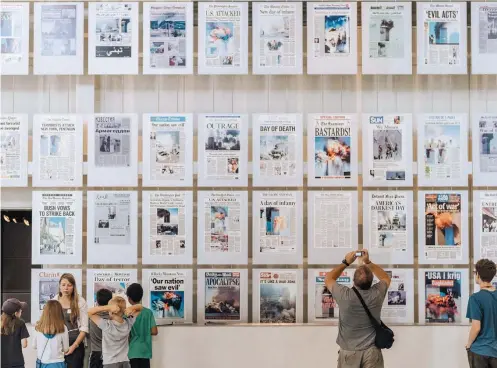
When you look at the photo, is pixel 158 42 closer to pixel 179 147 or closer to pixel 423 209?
pixel 179 147

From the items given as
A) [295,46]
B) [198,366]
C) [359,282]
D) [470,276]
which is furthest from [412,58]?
[198,366]

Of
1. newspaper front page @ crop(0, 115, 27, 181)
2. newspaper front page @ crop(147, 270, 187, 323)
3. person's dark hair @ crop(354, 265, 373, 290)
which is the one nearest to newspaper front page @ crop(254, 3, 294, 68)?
newspaper front page @ crop(147, 270, 187, 323)

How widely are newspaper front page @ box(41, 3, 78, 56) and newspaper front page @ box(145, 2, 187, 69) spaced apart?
755 millimetres

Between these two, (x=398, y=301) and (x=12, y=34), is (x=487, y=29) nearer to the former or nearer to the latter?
(x=398, y=301)

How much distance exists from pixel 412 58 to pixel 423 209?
1.48m

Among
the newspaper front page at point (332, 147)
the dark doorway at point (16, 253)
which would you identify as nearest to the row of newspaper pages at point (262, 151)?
the newspaper front page at point (332, 147)

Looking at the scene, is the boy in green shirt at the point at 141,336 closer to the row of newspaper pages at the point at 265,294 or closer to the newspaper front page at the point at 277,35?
the row of newspaper pages at the point at 265,294

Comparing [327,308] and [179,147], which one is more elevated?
[179,147]

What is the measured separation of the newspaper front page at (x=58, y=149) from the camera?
6.30 m

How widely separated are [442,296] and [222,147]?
257cm

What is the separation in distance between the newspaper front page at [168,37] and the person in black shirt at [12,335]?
259 centimetres

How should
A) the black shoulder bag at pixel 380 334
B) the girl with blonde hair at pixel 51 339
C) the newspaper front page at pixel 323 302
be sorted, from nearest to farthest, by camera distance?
1. the black shoulder bag at pixel 380 334
2. the girl with blonde hair at pixel 51 339
3. the newspaper front page at pixel 323 302

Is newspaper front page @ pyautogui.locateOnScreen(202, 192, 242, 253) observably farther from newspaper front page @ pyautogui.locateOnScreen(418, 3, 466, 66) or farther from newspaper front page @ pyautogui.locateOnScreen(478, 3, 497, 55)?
newspaper front page @ pyautogui.locateOnScreen(478, 3, 497, 55)

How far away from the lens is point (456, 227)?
626cm
